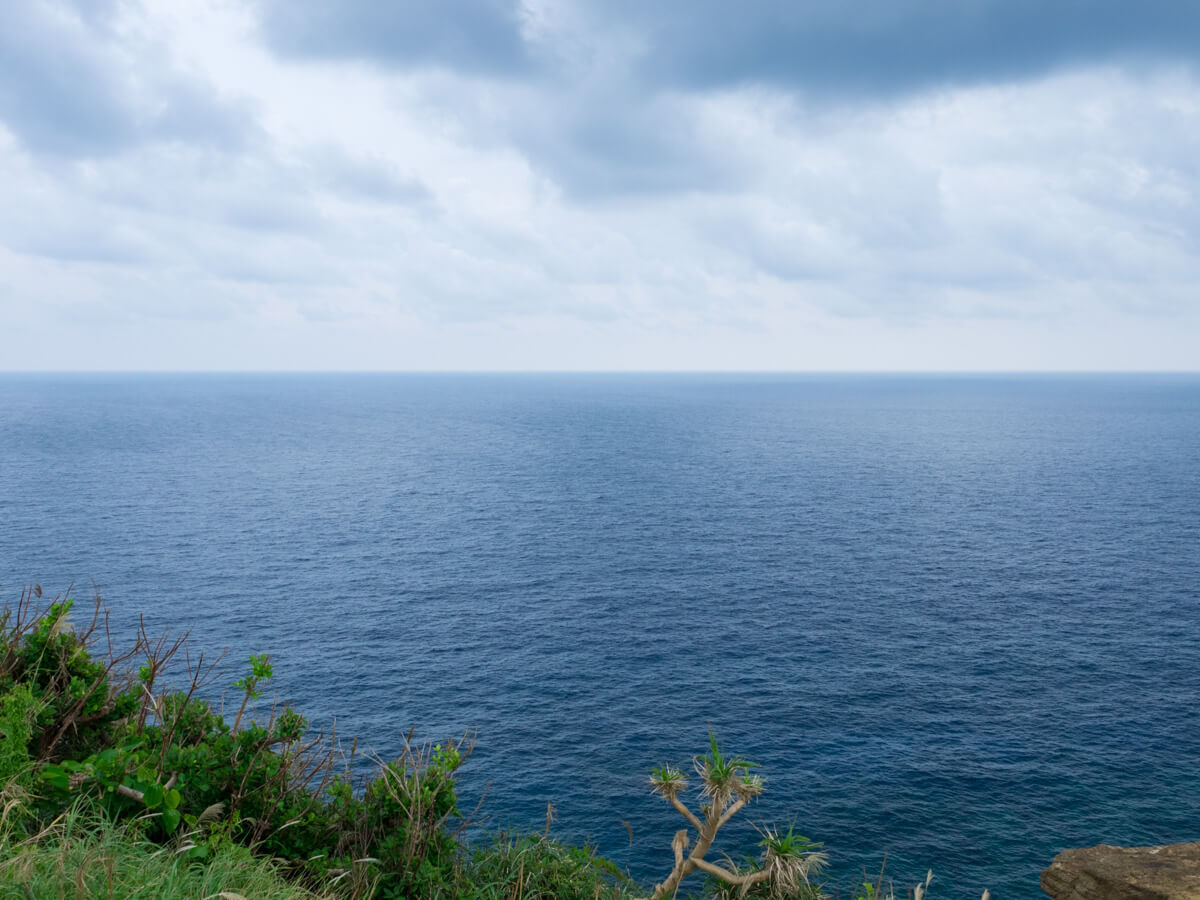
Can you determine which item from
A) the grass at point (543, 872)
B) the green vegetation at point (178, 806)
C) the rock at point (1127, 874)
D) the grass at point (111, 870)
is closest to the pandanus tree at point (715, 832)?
the grass at point (543, 872)

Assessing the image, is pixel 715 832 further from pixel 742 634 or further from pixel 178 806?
pixel 742 634

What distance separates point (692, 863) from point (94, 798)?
23.2m

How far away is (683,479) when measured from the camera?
6919 inches

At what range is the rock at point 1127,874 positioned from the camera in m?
24.3

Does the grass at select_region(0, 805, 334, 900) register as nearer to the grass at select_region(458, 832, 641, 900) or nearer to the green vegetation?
the green vegetation

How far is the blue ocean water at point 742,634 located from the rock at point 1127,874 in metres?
24.3

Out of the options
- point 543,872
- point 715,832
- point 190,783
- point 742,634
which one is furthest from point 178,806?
point 742,634

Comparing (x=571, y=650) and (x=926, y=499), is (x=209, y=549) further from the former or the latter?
(x=926, y=499)

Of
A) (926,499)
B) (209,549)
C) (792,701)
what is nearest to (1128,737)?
(792,701)

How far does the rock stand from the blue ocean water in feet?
79.6

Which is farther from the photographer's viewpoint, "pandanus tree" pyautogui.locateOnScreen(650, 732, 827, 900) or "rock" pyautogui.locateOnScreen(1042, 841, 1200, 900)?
"pandanus tree" pyautogui.locateOnScreen(650, 732, 827, 900)

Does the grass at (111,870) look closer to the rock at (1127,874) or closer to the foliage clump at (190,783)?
the foliage clump at (190,783)

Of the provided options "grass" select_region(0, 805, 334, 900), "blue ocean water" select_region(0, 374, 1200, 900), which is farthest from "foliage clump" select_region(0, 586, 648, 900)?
"blue ocean water" select_region(0, 374, 1200, 900)

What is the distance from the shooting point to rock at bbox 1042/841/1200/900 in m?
24.3
